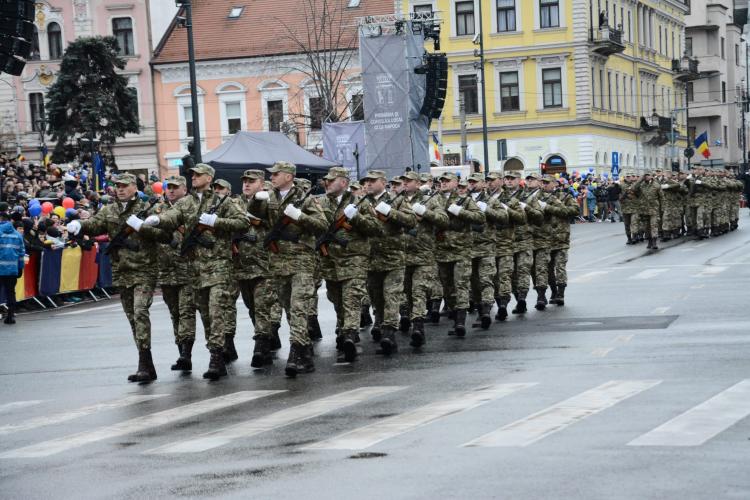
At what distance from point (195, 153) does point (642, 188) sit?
11.1 m

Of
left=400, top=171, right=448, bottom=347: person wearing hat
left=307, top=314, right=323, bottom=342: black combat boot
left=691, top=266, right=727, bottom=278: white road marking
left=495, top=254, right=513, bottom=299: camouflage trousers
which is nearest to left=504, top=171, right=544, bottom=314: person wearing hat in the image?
left=495, top=254, right=513, bottom=299: camouflage trousers

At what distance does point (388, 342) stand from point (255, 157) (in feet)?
83.0

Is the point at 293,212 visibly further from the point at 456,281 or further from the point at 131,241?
the point at 456,281

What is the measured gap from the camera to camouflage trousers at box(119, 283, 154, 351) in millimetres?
14039

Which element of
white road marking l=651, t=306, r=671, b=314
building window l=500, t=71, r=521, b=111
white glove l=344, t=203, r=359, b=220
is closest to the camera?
white glove l=344, t=203, r=359, b=220

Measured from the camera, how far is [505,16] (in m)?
73.1

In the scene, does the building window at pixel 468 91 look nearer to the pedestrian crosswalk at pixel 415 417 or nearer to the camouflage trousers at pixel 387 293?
the camouflage trousers at pixel 387 293

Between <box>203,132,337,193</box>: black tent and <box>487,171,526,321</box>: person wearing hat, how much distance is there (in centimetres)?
1932

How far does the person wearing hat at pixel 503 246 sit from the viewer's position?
1880 centimetres

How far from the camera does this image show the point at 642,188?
3616cm

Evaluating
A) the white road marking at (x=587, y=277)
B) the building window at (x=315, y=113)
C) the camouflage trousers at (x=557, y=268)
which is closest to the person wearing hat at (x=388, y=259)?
the camouflage trousers at (x=557, y=268)

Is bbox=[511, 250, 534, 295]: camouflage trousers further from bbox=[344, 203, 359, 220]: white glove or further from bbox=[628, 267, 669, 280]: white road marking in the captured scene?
bbox=[628, 267, 669, 280]: white road marking

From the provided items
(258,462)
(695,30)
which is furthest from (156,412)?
(695,30)

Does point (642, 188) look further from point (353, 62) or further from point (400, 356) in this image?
point (353, 62)
